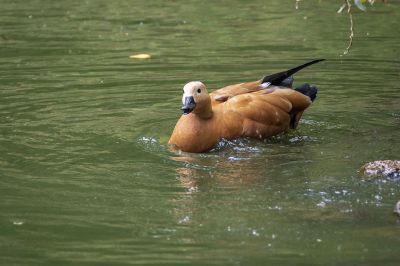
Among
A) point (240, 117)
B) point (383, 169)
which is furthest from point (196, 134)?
point (383, 169)

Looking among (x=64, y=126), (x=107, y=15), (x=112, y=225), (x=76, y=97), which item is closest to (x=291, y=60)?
(x=76, y=97)

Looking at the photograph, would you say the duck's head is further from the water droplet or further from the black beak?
the water droplet

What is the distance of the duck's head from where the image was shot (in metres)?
7.96

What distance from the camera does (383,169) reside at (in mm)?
6867

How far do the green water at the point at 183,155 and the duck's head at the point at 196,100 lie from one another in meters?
0.38

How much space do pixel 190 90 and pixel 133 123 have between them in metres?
1.24

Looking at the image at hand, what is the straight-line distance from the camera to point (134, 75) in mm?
11391

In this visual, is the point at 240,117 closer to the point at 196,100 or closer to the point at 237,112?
the point at 237,112

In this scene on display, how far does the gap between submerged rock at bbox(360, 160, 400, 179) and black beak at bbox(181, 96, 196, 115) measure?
1.71 metres

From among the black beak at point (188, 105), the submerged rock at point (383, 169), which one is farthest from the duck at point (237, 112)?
the submerged rock at point (383, 169)

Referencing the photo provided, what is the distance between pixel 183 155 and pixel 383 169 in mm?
1857

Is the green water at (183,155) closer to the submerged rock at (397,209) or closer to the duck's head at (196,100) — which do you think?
the submerged rock at (397,209)

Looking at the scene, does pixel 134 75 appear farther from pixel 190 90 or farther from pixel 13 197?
pixel 13 197

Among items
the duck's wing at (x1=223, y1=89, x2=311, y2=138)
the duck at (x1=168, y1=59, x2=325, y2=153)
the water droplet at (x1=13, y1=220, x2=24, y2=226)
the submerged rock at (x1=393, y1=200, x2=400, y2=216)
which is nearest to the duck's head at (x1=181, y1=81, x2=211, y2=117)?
the duck at (x1=168, y1=59, x2=325, y2=153)
